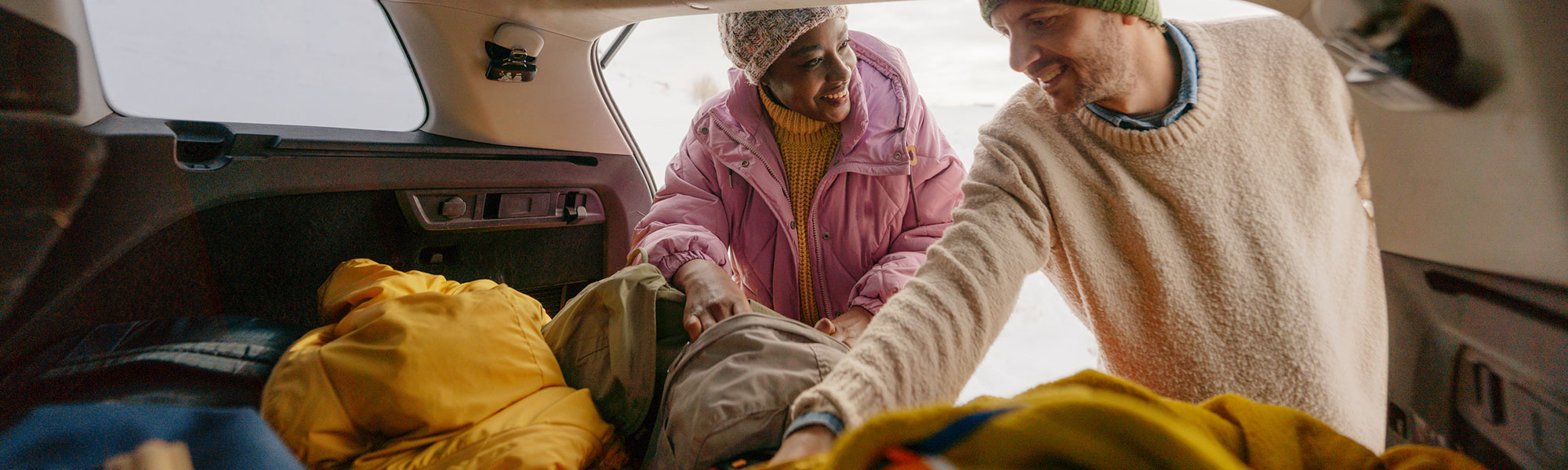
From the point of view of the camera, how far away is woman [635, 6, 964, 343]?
1.56m

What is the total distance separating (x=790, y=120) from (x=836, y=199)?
222 millimetres

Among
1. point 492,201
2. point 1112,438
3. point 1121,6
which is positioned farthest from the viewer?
point 492,201

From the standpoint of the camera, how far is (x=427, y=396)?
1.00 m

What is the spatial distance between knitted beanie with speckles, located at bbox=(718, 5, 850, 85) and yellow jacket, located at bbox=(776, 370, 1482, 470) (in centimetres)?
111

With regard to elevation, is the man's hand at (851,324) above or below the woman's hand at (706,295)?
below

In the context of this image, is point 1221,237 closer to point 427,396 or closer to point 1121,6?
point 1121,6

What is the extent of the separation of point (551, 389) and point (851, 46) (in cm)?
110

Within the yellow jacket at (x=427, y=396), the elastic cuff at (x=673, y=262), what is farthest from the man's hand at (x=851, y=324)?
the yellow jacket at (x=427, y=396)

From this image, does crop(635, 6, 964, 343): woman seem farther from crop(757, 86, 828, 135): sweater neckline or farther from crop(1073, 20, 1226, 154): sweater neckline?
crop(1073, 20, 1226, 154): sweater neckline

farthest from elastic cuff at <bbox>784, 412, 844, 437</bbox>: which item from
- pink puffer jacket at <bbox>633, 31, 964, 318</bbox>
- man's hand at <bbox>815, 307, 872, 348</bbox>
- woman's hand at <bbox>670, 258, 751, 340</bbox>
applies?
pink puffer jacket at <bbox>633, 31, 964, 318</bbox>

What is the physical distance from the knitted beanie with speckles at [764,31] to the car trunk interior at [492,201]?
8.1 inches

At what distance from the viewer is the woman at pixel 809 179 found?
156 centimetres

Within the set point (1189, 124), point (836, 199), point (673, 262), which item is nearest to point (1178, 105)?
point (1189, 124)

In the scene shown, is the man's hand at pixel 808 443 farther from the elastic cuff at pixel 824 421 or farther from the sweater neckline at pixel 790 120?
the sweater neckline at pixel 790 120
